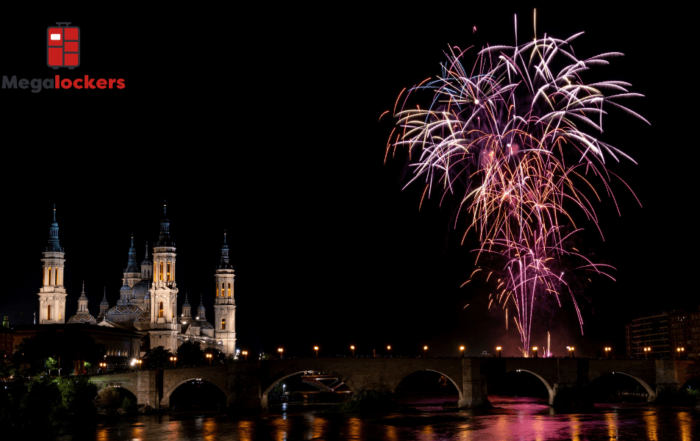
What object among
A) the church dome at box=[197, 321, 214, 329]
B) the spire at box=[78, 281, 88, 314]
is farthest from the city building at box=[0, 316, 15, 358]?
the church dome at box=[197, 321, 214, 329]

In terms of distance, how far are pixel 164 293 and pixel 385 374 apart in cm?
6017

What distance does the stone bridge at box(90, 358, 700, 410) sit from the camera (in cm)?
7294

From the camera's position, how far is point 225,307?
145625 millimetres

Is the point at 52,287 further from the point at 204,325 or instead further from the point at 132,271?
the point at 204,325

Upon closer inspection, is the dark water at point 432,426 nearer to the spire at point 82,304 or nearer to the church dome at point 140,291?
the church dome at point 140,291

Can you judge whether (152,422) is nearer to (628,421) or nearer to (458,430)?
(458,430)

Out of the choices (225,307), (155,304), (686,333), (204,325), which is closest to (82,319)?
(155,304)

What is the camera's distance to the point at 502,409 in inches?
2896

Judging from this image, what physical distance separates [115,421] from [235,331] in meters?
80.8

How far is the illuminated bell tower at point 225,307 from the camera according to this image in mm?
144625

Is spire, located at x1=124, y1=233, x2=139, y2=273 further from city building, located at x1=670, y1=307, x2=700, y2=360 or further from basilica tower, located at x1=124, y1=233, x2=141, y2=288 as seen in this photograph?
city building, located at x1=670, y1=307, x2=700, y2=360

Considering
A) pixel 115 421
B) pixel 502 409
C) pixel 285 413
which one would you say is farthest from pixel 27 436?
pixel 502 409

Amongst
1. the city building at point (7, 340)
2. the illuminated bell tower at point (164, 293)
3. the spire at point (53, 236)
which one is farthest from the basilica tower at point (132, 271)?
the city building at point (7, 340)

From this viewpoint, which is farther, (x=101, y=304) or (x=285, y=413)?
(x=101, y=304)
